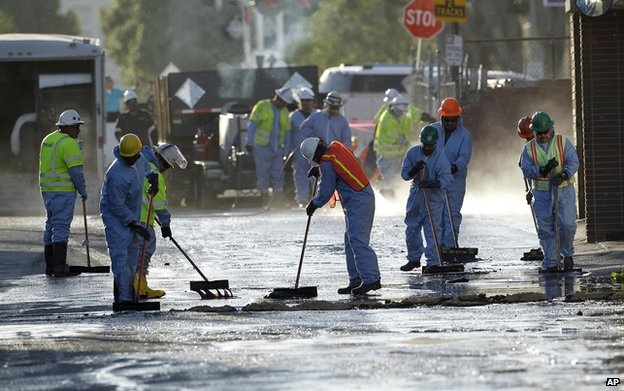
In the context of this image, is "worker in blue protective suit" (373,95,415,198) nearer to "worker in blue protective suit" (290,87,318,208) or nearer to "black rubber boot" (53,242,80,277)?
"worker in blue protective suit" (290,87,318,208)

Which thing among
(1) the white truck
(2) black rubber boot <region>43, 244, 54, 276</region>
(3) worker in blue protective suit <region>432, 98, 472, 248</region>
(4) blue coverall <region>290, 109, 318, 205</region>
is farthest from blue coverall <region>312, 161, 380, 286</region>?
(1) the white truck

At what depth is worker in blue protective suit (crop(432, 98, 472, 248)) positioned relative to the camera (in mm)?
19234

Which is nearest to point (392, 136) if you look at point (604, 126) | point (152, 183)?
point (604, 126)

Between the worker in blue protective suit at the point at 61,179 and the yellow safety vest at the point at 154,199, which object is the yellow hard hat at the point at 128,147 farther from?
the worker in blue protective suit at the point at 61,179

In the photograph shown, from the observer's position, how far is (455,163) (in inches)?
759

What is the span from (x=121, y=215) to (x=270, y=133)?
14.1 metres

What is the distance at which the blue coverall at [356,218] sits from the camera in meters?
16.0

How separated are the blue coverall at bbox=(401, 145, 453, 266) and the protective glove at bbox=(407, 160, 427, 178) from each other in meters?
0.04

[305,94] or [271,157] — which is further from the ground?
[305,94]

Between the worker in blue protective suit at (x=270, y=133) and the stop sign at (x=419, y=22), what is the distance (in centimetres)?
362

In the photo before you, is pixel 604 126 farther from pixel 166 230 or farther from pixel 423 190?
pixel 166 230

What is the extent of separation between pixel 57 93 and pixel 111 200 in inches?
588

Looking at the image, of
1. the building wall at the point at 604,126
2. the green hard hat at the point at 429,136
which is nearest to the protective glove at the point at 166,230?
the green hard hat at the point at 429,136

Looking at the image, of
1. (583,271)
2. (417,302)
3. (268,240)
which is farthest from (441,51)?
(417,302)
